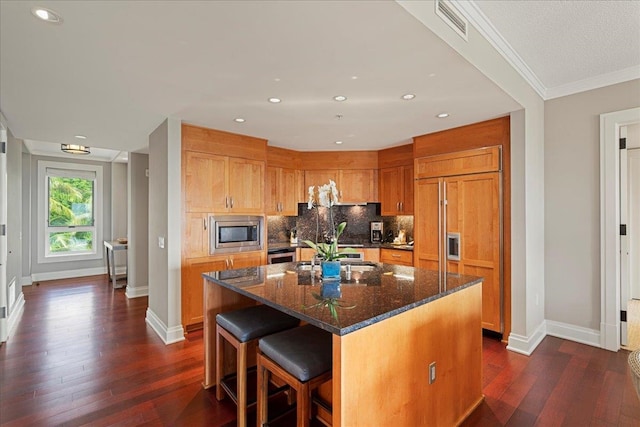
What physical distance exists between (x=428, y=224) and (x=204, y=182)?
283 cm

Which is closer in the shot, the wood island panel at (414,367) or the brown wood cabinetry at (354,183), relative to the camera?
the wood island panel at (414,367)

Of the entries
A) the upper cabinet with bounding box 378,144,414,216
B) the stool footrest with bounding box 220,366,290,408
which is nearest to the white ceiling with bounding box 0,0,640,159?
the upper cabinet with bounding box 378,144,414,216

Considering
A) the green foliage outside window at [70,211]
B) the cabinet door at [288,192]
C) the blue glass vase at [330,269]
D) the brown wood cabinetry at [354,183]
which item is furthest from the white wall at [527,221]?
the green foliage outside window at [70,211]

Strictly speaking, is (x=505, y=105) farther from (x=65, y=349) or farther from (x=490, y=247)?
(x=65, y=349)

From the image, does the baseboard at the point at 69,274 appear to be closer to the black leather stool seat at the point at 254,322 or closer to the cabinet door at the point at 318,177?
the cabinet door at the point at 318,177

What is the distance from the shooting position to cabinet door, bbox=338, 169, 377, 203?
→ 16.9 feet

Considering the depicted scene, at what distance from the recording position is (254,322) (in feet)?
6.93

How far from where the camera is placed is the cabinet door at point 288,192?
5.02 metres

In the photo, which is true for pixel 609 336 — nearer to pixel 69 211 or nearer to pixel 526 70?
pixel 526 70

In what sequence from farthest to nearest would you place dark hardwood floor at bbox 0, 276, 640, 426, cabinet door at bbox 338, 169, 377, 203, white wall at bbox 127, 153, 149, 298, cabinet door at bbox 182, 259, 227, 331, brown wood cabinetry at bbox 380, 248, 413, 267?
white wall at bbox 127, 153, 149, 298
cabinet door at bbox 338, 169, 377, 203
brown wood cabinetry at bbox 380, 248, 413, 267
cabinet door at bbox 182, 259, 227, 331
dark hardwood floor at bbox 0, 276, 640, 426

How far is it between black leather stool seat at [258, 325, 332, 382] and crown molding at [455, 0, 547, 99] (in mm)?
2187

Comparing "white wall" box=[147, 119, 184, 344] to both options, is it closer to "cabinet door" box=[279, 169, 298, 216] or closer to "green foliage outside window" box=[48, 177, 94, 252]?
"cabinet door" box=[279, 169, 298, 216]

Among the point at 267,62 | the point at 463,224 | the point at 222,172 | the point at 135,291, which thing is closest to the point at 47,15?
the point at 267,62

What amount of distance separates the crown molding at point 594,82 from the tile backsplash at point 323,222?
2.79m
